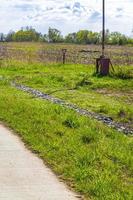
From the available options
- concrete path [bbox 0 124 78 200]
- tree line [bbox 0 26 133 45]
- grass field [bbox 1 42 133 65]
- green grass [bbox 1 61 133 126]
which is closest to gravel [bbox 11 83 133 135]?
green grass [bbox 1 61 133 126]

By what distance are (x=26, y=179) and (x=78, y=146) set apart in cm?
228

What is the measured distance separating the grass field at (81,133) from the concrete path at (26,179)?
20 cm

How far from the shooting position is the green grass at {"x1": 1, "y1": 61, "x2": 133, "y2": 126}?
1573 centimetres

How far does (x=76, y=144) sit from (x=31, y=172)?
204 cm

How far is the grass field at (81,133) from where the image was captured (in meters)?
7.92

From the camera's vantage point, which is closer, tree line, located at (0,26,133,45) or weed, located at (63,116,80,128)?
weed, located at (63,116,80,128)

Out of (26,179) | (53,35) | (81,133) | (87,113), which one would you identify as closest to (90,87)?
(87,113)

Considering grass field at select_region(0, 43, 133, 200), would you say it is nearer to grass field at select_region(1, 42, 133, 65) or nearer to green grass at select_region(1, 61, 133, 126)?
green grass at select_region(1, 61, 133, 126)

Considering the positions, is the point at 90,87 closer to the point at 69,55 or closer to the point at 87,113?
the point at 87,113

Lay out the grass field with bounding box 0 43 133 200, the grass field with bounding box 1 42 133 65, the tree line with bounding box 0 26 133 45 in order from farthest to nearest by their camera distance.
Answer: the tree line with bounding box 0 26 133 45 < the grass field with bounding box 1 42 133 65 < the grass field with bounding box 0 43 133 200

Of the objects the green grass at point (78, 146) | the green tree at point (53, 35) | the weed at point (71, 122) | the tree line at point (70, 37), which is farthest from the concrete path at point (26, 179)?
the green tree at point (53, 35)

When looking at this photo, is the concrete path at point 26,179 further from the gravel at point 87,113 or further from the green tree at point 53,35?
the green tree at point 53,35

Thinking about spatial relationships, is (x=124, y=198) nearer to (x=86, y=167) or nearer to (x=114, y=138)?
(x=86, y=167)

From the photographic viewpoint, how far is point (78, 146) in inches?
396
